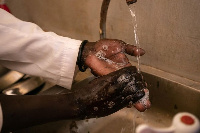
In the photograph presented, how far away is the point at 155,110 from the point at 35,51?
58cm

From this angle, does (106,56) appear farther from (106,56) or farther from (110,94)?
(110,94)

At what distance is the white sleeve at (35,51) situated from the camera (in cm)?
79

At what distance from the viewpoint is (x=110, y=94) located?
543 mm

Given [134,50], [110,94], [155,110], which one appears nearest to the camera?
[110,94]

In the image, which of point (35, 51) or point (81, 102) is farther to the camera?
point (35, 51)

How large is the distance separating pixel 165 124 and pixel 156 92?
14 cm

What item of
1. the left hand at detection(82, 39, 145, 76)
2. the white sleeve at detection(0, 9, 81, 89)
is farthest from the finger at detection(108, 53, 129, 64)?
the white sleeve at detection(0, 9, 81, 89)

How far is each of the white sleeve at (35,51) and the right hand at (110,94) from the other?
11.2 inches

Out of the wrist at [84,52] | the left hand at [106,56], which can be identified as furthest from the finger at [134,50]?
the wrist at [84,52]

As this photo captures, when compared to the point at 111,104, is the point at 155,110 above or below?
below

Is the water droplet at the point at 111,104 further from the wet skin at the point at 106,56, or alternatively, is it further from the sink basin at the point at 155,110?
the sink basin at the point at 155,110

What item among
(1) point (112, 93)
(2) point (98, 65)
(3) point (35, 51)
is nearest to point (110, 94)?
(1) point (112, 93)

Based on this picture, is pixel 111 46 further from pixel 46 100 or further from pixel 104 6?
pixel 46 100

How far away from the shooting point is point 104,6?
80cm
